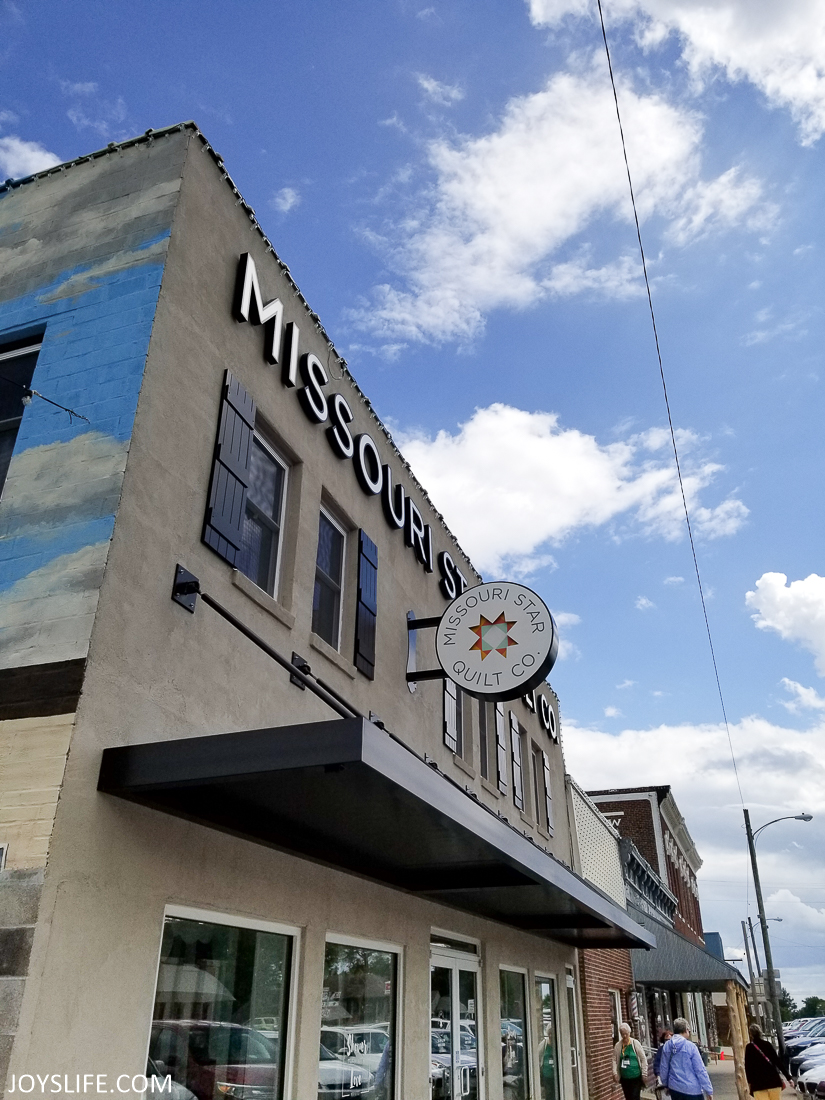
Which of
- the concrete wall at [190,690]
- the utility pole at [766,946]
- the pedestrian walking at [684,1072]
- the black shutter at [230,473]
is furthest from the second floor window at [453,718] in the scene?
the utility pole at [766,946]

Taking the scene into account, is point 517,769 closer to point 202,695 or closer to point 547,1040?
point 547,1040

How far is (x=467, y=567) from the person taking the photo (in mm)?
12688

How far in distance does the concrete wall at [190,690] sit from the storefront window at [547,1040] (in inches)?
173

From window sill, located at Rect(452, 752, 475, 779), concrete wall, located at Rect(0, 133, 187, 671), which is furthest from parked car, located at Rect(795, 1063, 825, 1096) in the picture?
concrete wall, located at Rect(0, 133, 187, 671)

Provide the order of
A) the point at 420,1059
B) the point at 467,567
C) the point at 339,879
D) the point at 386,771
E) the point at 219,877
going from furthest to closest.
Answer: the point at 467,567 → the point at 420,1059 → the point at 339,879 → the point at 219,877 → the point at 386,771

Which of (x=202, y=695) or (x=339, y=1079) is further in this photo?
(x=339, y=1079)

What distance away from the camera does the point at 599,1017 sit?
51.3ft

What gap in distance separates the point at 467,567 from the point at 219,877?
25.5ft

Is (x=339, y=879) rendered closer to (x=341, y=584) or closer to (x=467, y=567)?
(x=341, y=584)

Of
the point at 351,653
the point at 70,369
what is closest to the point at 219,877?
the point at 351,653

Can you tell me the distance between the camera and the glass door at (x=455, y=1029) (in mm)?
8727

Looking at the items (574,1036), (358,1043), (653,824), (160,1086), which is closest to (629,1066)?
(574,1036)

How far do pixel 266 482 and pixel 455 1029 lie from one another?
616 cm

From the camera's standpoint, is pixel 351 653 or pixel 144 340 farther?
pixel 351 653
